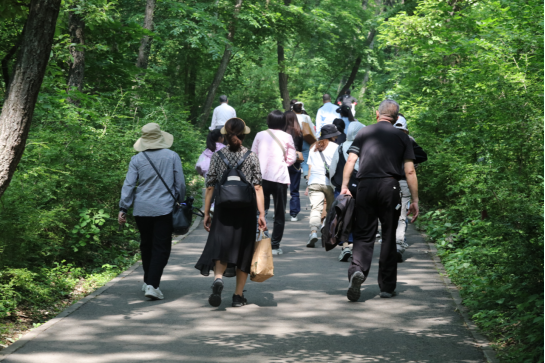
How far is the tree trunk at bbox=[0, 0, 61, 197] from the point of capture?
20.4 feet

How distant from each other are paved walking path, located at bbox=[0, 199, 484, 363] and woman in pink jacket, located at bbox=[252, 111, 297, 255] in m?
1.40

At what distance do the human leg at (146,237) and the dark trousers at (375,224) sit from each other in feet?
7.48

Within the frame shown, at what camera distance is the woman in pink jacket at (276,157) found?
381 inches

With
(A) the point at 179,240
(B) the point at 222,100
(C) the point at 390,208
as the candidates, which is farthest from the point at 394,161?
(B) the point at 222,100

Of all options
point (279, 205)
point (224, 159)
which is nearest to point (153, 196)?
point (224, 159)

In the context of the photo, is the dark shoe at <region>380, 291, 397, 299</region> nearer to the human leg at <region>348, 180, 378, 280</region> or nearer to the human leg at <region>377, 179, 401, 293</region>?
the human leg at <region>377, 179, 401, 293</region>

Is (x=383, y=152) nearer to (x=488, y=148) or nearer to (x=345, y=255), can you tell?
(x=488, y=148)

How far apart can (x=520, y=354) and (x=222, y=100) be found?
41.2 feet

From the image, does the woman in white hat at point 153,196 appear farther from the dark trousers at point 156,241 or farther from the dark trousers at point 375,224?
the dark trousers at point 375,224

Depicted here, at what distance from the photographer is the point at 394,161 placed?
23.8 ft

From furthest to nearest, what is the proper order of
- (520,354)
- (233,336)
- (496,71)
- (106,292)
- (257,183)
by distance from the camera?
(496,71) → (106,292) → (257,183) → (233,336) → (520,354)

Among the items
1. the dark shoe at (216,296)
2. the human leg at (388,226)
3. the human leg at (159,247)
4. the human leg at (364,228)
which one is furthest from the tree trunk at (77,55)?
the human leg at (388,226)

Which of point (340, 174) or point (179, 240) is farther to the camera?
point (179, 240)

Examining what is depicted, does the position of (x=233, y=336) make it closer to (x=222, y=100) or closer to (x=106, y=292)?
(x=106, y=292)
